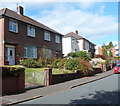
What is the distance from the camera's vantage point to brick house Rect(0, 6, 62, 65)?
18328 mm

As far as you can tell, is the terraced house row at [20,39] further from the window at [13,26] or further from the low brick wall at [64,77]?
the low brick wall at [64,77]

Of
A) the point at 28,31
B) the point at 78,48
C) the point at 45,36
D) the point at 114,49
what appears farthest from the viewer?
the point at 114,49

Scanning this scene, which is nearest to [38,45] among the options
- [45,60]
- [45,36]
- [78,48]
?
[45,36]

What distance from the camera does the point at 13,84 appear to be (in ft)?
30.5

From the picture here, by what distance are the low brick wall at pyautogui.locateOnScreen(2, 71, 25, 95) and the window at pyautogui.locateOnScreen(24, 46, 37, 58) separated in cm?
1232

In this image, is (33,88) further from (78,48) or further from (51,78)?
(78,48)

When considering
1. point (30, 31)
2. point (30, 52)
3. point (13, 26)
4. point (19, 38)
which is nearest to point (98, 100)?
point (19, 38)

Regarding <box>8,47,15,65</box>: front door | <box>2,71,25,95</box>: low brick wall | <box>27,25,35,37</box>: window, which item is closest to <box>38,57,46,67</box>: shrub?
<box>8,47,15,65</box>: front door

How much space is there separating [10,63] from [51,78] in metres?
8.72

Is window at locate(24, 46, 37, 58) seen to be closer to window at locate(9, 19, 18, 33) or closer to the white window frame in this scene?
window at locate(9, 19, 18, 33)

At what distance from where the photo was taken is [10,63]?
1920 centimetres

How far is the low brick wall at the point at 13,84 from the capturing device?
28.8 feet

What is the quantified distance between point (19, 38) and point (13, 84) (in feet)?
40.2

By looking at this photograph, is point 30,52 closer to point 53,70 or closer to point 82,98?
point 53,70
